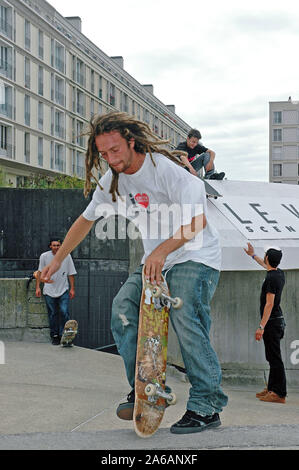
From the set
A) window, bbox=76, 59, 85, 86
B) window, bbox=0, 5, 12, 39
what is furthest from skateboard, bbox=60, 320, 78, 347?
window, bbox=76, 59, 85, 86

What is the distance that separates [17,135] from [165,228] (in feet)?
140

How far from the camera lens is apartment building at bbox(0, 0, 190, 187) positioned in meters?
42.7

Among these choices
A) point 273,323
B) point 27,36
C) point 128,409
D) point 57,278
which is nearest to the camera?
point 128,409

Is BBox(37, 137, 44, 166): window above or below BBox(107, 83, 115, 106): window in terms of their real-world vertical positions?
below

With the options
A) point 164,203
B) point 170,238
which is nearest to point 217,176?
point 164,203

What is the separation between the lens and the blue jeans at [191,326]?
301 centimetres

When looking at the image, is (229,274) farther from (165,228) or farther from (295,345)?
(165,228)

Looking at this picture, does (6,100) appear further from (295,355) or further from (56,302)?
(295,355)

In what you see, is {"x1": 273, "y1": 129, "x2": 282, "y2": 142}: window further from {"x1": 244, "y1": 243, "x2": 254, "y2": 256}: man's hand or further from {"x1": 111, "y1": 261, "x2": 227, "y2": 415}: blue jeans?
{"x1": 111, "y1": 261, "x2": 227, "y2": 415}: blue jeans

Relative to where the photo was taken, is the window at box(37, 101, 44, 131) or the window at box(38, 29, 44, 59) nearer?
the window at box(38, 29, 44, 59)

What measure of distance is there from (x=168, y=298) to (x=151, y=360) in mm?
343

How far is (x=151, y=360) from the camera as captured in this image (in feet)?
9.81

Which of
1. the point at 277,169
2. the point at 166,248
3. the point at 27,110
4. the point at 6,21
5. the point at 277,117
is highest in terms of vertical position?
the point at 277,117

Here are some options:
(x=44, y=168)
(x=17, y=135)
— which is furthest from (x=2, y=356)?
(x=44, y=168)
